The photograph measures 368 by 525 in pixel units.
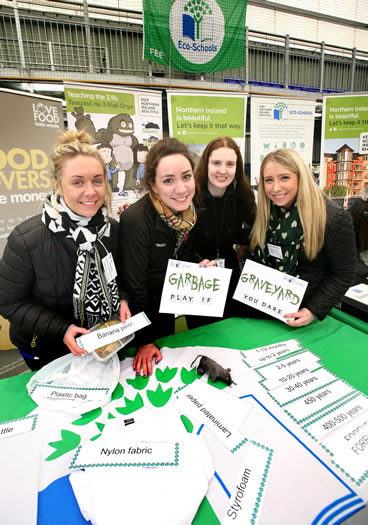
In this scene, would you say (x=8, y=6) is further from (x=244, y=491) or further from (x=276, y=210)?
(x=244, y=491)

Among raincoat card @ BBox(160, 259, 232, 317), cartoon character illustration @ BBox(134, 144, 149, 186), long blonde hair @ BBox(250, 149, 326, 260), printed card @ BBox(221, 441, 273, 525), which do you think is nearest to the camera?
printed card @ BBox(221, 441, 273, 525)

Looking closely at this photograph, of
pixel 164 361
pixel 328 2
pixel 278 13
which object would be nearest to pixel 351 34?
pixel 328 2

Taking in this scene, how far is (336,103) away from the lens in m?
4.39

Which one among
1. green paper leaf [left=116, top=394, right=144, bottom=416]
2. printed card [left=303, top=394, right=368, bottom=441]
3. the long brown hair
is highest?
the long brown hair

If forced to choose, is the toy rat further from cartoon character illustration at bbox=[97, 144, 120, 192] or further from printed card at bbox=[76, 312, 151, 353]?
cartoon character illustration at bbox=[97, 144, 120, 192]

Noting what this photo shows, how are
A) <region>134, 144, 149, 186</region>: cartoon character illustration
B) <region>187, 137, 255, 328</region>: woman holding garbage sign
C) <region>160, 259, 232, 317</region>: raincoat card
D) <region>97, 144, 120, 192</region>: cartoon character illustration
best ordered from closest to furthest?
<region>160, 259, 232, 317</region>: raincoat card < <region>187, 137, 255, 328</region>: woman holding garbage sign < <region>97, 144, 120, 192</region>: cartoon character illustration < <region>134, 144, 149, 186</region>: cartoon character illustration

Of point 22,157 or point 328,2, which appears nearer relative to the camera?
point 22,157

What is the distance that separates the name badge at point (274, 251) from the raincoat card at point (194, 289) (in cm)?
48

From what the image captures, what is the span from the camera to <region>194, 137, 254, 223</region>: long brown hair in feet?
6.53

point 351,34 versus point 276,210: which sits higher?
point 351,34

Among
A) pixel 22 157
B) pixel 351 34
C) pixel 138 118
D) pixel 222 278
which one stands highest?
pixel 351 34

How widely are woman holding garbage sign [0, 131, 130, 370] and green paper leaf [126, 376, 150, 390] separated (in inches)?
10.1

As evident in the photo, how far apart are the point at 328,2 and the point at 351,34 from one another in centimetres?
97

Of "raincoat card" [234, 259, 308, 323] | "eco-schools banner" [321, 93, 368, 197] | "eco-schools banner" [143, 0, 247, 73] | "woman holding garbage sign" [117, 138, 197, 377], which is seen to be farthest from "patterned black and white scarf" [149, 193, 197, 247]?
"eco-schools banner" [321, 93, 368, 197]
